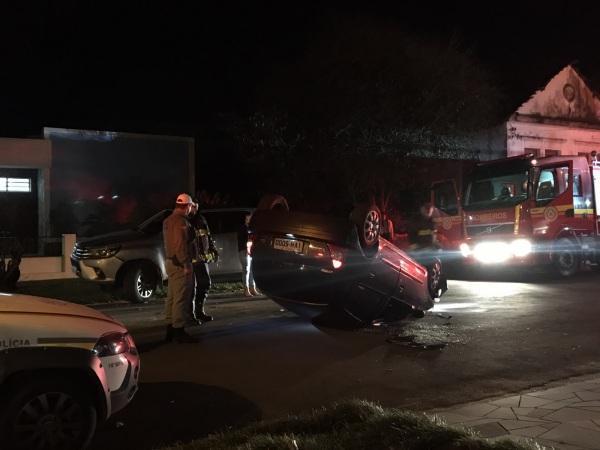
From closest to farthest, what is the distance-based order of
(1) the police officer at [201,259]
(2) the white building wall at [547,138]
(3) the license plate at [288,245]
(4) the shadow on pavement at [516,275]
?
(3) the license plate at [288,245]
(1) the police officer at [201,259]
(4) the shadow on pavement at [516,275]
(2) the white building wall at [547,138]

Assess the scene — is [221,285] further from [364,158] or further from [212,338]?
[364,158]

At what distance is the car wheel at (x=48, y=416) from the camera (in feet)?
13.0

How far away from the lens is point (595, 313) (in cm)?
977

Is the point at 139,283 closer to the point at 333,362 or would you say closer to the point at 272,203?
the point at 272,203

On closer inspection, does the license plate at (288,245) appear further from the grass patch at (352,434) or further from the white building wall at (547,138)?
the white building wall at (547,138)

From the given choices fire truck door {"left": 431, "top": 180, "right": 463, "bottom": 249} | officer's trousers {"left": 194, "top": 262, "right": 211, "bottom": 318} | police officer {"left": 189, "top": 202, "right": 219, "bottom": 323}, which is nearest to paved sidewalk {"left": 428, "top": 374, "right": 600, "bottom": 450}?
police officer {"left": 189, "top": 202, "right": 219, "bottom": 323}

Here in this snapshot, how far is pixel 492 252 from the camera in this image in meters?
15.4

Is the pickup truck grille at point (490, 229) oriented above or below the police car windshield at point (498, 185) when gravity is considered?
below

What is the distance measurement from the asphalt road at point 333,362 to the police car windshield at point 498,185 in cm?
487

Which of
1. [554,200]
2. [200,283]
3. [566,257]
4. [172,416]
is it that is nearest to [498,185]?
[554,200]

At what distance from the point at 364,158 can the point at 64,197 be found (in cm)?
912

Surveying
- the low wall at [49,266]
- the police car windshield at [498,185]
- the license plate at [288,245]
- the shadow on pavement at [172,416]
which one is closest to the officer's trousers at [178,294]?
the license plate at [288,245]

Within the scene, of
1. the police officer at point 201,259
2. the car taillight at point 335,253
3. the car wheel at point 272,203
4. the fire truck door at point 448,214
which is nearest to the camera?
the car taillight at point 335,253

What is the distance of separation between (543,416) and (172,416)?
9.68 ft
